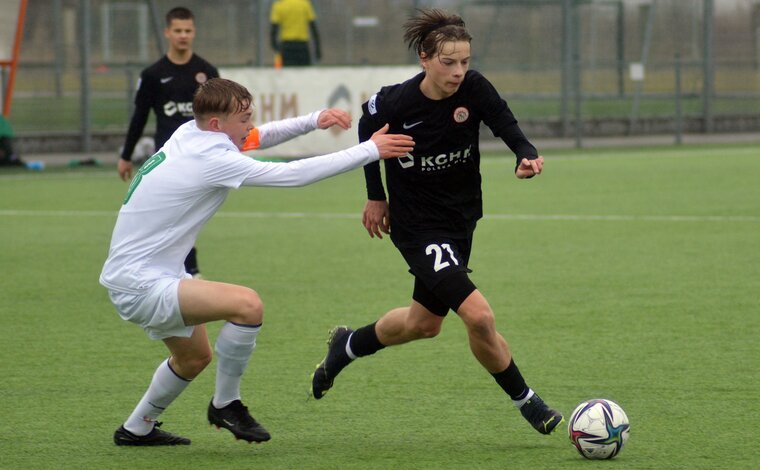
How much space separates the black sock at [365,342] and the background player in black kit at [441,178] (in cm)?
19

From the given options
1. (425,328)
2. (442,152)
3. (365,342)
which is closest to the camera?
(442,152)

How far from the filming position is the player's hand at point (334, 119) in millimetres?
5777

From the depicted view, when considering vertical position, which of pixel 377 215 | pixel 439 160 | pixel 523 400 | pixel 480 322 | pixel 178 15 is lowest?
pixel 523 400

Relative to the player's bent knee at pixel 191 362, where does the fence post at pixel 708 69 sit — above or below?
above

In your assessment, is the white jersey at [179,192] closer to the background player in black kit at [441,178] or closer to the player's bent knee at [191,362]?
the player's bent knee at [191,362]

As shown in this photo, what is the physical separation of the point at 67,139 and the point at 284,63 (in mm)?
3711

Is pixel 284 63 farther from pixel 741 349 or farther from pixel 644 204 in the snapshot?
pixel 741 349

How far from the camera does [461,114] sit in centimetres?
595

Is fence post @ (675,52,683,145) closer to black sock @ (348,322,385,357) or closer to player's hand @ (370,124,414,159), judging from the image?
black sock @ (348,322,385,357)

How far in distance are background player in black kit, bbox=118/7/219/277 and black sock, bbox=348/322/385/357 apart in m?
3.86

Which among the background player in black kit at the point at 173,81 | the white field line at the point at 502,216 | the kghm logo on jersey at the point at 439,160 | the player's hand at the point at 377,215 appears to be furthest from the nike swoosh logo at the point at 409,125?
the white field line at the point at 502,216

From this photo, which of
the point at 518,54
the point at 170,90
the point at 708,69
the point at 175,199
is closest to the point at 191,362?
the point at 175,199

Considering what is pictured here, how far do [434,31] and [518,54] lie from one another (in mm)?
18996

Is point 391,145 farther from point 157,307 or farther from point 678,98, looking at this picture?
point 678,98
